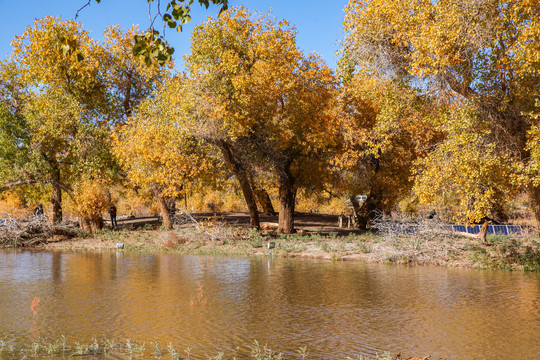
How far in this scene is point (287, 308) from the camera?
12.7 meters

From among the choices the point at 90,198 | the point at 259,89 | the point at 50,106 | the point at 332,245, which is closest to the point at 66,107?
the point at 50,106

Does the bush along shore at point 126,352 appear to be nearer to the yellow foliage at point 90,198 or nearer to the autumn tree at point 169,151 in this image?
the autumn tree at point 169,151

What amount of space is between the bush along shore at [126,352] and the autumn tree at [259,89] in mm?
17104

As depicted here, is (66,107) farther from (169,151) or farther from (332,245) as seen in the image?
(332,245)

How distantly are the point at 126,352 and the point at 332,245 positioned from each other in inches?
670

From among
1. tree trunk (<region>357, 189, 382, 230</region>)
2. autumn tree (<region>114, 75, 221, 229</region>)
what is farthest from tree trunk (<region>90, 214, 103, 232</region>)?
tree trunk (<region>357, 189, 382, 230</region>)

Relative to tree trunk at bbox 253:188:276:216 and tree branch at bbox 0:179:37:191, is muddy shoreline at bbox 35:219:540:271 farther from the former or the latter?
tree trunk at bbox 253:188:276:216

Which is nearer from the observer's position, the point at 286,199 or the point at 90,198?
the point at 286,199

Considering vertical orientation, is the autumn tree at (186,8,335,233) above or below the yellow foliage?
above

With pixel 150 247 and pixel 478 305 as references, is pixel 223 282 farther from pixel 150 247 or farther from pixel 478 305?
pixel 150 247

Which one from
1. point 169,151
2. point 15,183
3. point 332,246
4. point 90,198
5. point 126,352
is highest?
point 169,151

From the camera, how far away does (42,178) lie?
1286 inches

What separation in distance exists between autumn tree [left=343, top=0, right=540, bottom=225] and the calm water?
11.4ft

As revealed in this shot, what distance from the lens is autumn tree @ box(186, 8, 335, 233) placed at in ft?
85.3
